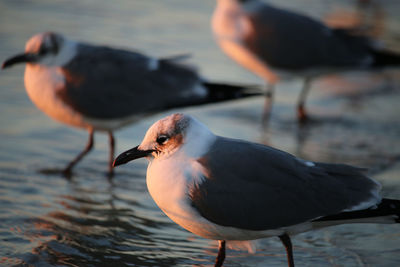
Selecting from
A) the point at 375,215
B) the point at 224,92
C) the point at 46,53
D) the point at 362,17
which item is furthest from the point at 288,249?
the point at 362,17

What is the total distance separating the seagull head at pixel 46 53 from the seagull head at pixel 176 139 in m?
2.20

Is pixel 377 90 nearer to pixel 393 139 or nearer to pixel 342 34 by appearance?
pixel 342 34

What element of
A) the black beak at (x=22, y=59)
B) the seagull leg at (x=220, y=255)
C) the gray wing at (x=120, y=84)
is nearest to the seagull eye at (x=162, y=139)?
the seagull leg at (x=220, y=255)

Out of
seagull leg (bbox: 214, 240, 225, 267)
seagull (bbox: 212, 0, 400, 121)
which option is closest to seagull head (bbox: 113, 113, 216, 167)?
seagull leg (bbox: 214, 240, 225, 267)

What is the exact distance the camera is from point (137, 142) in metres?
6.43

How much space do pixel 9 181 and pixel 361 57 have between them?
15.3ft

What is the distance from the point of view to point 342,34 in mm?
8031

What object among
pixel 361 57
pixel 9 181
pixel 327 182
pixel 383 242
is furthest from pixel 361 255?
pixel 361 57

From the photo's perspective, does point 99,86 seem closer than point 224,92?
Yes

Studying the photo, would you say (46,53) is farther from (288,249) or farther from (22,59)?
(288,249)

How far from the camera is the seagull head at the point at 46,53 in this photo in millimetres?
5586

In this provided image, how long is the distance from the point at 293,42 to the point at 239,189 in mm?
4376

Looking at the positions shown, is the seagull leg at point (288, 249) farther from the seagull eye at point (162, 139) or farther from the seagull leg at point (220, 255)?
the seagull eye at point (162, 139)

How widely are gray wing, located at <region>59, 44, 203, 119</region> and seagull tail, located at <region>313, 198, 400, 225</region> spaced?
2.56 metres
